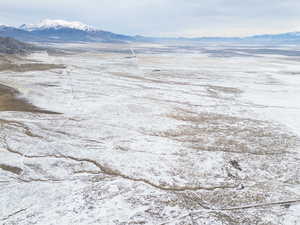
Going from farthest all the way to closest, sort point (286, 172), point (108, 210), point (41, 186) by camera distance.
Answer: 1. point (286, 172)
2. point (41, 186)
3. point (108, 210)

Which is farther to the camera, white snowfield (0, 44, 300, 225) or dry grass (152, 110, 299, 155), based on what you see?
dry grass (152, 110, 299, 155)

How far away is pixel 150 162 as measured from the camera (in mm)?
16391

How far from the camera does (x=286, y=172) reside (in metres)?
15.4

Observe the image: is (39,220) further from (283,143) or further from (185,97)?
(185,97)

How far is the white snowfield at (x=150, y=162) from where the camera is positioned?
464 inches

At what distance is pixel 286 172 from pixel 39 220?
14.3m

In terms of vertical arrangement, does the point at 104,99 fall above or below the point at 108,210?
above

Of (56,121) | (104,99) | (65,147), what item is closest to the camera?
(65,147)

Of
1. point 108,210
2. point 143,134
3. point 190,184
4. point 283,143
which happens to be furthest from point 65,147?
point 283,143

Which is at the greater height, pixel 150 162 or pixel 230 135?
pixel 230 135

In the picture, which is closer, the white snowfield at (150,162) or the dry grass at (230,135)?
the white snowfield at (150,162)

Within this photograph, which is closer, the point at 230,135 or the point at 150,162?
the point at 150,162

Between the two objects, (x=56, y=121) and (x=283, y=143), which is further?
(x=56, y=121)

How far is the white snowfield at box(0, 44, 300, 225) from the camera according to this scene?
11781 mm
